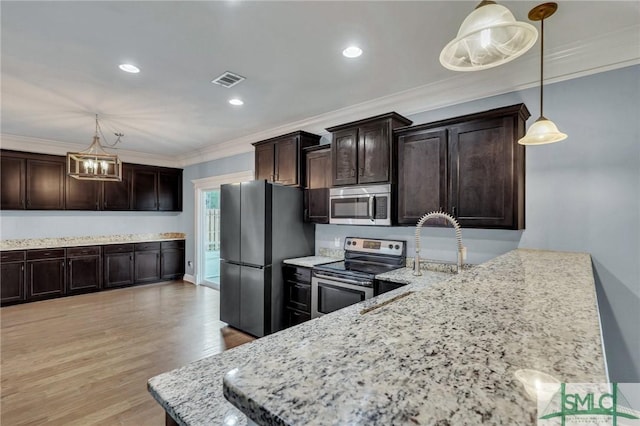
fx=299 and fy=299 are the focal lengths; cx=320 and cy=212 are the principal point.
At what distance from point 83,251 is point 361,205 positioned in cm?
535

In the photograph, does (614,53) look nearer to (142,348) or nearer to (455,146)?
(455,146)

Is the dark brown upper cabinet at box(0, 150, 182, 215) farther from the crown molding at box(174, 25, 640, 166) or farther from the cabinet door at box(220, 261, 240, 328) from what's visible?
the crown molding at box(174, 25, 640, 166)

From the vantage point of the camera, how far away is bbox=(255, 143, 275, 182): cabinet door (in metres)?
4.34

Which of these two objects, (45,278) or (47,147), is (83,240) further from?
(47,147)

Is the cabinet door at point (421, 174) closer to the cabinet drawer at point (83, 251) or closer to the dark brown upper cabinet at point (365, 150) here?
the dark brown upper cabinet at point (365, 150)

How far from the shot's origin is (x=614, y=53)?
2.24 metres

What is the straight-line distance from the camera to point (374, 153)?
3209 millimetres

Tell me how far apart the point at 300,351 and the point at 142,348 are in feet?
11.6

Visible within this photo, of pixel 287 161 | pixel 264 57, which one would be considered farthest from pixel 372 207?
pixel 264 57

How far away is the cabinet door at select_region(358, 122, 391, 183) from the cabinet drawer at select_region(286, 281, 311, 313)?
4.68 feet

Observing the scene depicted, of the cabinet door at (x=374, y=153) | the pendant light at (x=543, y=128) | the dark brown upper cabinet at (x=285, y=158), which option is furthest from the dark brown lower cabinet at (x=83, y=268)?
the pendant light at (x=543, y=128)

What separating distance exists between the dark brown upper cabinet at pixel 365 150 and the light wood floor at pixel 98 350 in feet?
7.78

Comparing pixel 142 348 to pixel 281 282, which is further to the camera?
pixel 281 282


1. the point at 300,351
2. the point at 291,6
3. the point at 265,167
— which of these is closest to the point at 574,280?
the point at 300,351
